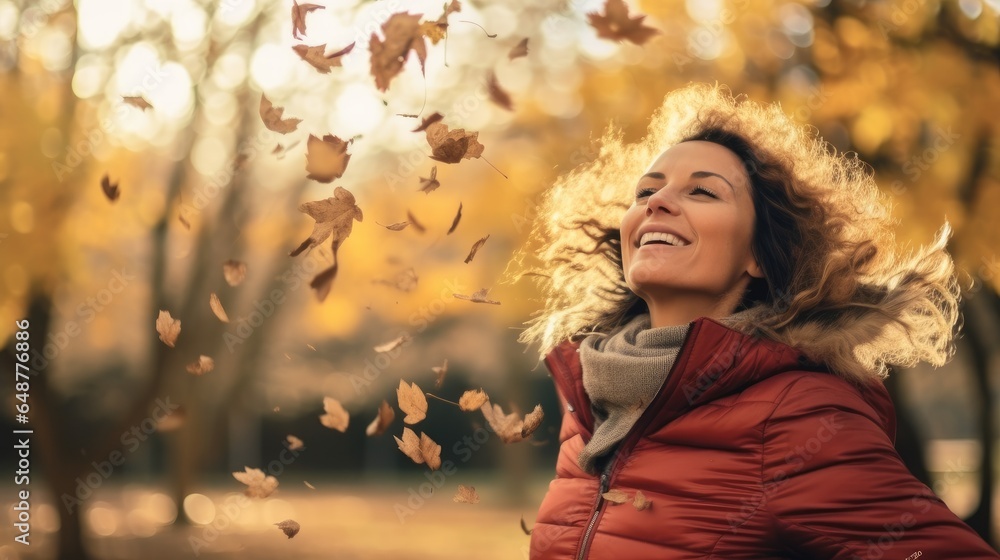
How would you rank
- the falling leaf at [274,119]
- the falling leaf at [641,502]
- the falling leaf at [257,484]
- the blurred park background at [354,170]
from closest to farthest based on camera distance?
the falling leaf at [641,502] → the falling leaf at [274,119] → the falling leaf at [257,484] → the blurred park background at [354,170]

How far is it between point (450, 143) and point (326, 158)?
0.34 metres

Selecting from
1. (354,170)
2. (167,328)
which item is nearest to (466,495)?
(167,328)

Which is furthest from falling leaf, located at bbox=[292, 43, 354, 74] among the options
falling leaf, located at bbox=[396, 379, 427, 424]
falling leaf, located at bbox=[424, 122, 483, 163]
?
falling leaf, located at bbox=[396, 379, 427, 424]

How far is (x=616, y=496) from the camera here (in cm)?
233

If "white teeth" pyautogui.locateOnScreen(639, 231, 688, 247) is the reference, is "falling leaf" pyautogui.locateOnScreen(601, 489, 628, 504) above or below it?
below

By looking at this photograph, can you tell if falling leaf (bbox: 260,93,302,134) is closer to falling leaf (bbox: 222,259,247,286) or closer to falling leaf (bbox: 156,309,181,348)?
falling leaf (bbox: 222,259,247,286)

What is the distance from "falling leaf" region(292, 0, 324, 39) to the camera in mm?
2611

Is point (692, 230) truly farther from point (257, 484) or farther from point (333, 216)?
point (257, 484)

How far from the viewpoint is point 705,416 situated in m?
2.26

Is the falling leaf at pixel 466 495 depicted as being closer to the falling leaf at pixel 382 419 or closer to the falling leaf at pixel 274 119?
the falling leaf at pixel 382 419

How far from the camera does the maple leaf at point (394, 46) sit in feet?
8.43

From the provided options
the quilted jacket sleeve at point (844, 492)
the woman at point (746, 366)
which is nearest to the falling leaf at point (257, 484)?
the woman at point (746, 366)

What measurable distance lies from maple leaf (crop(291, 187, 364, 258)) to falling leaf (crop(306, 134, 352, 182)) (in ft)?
0.17

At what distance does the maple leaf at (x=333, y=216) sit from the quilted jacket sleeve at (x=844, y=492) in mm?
1265
